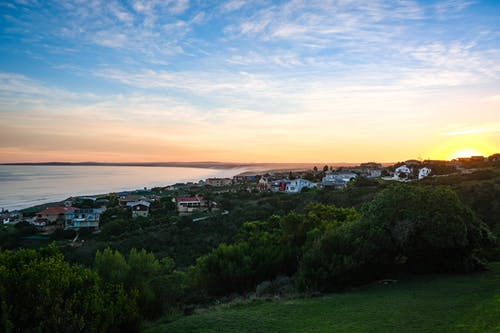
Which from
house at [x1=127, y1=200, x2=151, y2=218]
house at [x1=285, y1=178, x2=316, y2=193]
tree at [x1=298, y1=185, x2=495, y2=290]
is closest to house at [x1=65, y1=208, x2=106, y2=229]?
house at [x1=127, y1=200, x2=151, y2=218]

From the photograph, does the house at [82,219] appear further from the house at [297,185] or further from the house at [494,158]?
the house at [494,158]

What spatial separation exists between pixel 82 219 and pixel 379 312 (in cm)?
4241

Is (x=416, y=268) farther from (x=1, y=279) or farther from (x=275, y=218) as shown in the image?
(x=1, y=279)

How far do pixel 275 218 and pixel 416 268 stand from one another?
9725mm

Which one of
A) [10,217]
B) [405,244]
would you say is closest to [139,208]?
[10,217]

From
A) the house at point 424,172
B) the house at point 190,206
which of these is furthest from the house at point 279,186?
the house at point 424,172

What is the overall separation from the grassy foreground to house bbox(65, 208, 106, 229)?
37.9 metres

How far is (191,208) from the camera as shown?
161 feet

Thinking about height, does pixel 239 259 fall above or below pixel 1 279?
below

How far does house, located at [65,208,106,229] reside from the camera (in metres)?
44.1

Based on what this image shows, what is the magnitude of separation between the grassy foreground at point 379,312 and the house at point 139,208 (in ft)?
128

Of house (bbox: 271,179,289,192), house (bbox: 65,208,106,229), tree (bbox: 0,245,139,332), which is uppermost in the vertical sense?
tree (bbox: 0,245,139,332)

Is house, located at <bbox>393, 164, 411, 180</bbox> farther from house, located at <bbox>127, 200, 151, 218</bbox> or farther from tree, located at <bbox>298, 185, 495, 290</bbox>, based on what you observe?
tree, located at <bbox>298, 185, 495, 290</bbox>

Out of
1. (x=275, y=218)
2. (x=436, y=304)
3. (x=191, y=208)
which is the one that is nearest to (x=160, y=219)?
(x=191, y=208)
